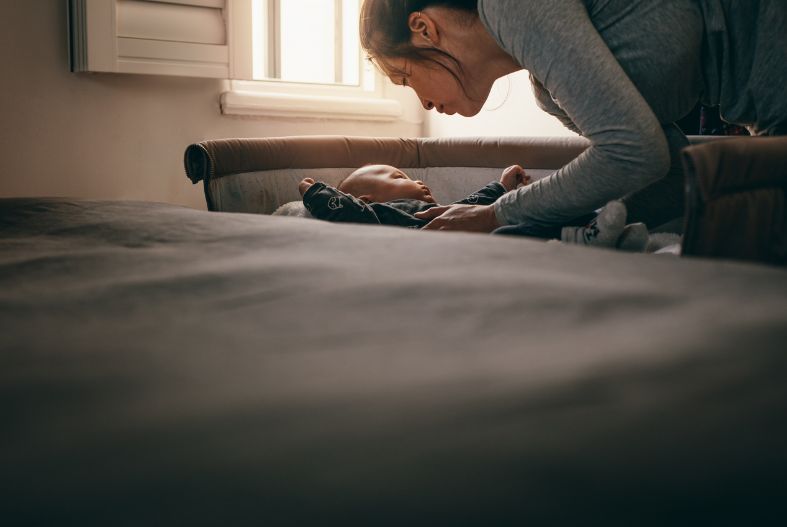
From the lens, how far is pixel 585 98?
3.60ft

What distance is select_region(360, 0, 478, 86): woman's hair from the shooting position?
4.43ft

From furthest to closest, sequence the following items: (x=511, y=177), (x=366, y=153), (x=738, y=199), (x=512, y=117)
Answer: (x=512, y=117) < (x=366, y=153) < (x=511, y=177) < (x=738, y=199)

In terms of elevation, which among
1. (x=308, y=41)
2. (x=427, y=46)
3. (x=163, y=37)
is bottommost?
(x=427, y=46)

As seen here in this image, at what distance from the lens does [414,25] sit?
1.40 m

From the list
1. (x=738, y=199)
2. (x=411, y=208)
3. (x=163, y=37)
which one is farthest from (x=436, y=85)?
(x=163, y=37)

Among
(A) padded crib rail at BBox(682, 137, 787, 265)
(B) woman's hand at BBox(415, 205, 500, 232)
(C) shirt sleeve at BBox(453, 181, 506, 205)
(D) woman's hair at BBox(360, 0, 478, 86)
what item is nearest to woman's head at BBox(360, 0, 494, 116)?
(D) woman's hair at BBox(360, 0, 478, 86)

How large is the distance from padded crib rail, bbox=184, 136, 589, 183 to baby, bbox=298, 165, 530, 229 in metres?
0.18

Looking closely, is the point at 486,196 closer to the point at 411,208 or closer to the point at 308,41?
the point at 411,208

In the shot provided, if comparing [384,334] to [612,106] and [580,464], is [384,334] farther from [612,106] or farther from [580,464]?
[612,106]

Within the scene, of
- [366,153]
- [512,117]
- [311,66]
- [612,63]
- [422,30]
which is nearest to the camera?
[612,63]

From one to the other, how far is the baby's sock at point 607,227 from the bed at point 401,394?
648 mm

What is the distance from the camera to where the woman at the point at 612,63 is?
1082mm

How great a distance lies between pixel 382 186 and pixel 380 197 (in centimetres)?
3

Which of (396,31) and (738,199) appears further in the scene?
(396,31)
